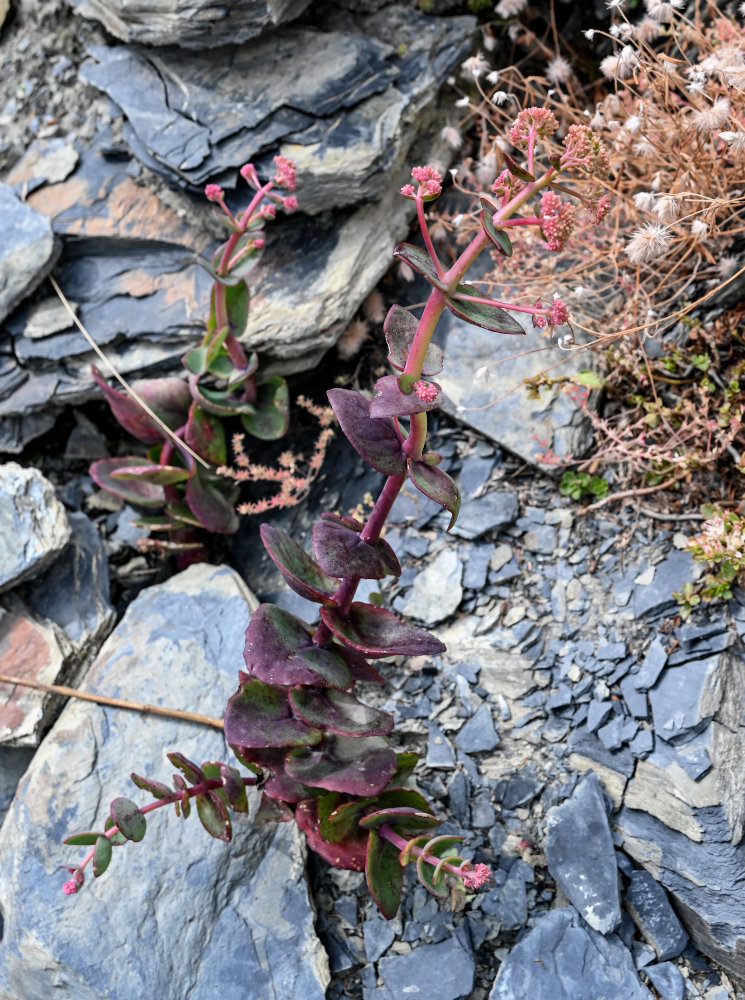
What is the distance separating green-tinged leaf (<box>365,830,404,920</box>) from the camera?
6.45 ft

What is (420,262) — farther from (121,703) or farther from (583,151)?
(121,703)


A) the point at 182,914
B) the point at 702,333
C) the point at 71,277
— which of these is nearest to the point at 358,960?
the point at 182,914

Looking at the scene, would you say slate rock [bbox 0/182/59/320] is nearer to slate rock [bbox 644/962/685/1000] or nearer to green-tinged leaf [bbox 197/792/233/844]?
green-tinged leaf [bbox 197/792/233/844]

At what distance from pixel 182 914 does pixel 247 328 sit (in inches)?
70.0

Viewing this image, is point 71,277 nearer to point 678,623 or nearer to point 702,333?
point 702,333

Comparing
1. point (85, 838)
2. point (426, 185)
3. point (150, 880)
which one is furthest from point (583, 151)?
point (150, 880)

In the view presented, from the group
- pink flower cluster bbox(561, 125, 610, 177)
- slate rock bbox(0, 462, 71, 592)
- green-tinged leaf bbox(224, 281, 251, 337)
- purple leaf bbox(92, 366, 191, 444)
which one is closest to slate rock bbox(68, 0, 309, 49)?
green-tinged leaf bbox(224, 281, 251, 337)

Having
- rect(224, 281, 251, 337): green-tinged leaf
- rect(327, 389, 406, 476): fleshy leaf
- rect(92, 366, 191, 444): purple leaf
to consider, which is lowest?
rect(92, 366, 191, 444): purple leaf

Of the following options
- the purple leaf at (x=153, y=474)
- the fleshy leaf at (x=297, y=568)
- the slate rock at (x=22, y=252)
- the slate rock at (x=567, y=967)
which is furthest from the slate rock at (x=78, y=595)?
the slate rock at (x=567, y=967)

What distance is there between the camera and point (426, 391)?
153 centimetres

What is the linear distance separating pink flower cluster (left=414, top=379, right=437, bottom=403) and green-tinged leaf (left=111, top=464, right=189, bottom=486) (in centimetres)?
124

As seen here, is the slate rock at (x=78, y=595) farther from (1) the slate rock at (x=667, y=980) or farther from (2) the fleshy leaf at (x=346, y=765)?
(1) the slate rock at (x=667, y=980)

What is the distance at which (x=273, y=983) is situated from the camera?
2.14 meters

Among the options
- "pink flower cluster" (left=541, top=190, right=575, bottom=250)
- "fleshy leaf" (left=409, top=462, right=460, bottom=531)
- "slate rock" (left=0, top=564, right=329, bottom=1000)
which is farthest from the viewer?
"slate rock" (left=0, top=564, right=329, bottom=1000)
